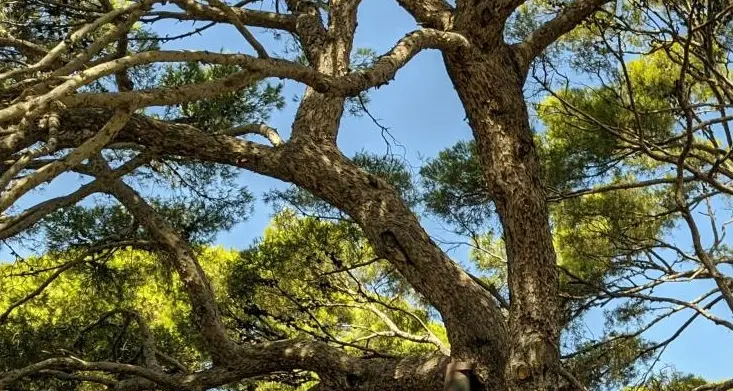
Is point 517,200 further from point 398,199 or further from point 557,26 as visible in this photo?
point 557,26

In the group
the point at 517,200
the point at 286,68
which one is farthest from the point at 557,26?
the point at 286,68

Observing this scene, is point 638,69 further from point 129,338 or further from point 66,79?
point 66,79

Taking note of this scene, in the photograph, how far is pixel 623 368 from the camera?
3764 mm

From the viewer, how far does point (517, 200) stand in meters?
2.26

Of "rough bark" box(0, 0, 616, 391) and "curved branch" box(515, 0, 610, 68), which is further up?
"curved branch" box(515, 0, 610, 68)

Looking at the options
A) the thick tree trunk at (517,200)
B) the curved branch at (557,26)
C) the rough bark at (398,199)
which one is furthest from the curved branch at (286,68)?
the curved branch at (557,26)

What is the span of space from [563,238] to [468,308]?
254 centimetres

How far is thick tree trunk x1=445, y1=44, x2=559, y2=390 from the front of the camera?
2.09 m

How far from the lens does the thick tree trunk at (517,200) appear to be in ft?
6.84

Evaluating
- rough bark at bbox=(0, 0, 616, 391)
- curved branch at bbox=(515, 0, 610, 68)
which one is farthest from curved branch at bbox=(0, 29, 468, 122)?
curved branch at bbox=(515, 0, 610, 68)

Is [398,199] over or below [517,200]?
over

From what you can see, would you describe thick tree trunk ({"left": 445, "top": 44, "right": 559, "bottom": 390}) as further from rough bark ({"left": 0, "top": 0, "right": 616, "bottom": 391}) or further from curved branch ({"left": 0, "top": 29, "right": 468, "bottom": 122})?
curved branch ({"left": 0, "top": 29, "right": 468, "bottom": 122})

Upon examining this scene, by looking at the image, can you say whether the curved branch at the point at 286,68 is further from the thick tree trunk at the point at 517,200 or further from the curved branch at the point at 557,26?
the curved branch at the point at 557,26

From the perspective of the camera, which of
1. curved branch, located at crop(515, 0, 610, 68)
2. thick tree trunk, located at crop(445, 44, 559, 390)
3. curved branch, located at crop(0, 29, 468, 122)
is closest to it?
curved branch, located at crop(0, 29, 468, 122)
